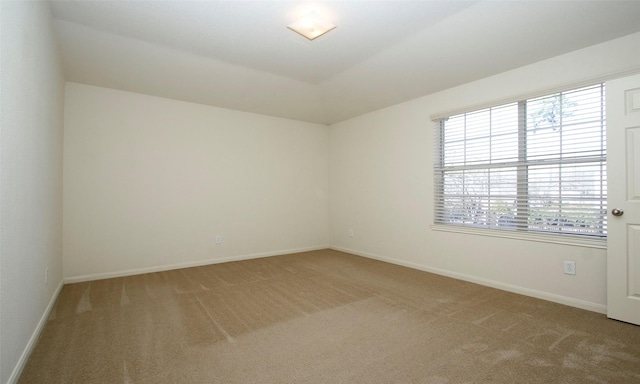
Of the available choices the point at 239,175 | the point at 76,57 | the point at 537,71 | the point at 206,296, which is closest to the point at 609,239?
the point at 537,71

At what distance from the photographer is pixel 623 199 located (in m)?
2.52

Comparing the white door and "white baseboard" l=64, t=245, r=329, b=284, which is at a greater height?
the white door

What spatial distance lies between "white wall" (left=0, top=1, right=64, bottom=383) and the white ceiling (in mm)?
469

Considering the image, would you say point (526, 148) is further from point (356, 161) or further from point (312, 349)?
point (312, 349)

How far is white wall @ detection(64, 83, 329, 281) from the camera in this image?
3.76m

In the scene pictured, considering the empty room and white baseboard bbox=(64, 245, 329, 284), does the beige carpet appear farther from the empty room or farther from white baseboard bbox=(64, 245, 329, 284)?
white baseboard bbox=(64, 245, 329, 284)

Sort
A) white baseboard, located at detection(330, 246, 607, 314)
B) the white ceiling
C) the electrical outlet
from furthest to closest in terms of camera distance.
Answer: the electrical outlet, white baseboard, located at detection(330, 246, 607, 314), the white ceiling

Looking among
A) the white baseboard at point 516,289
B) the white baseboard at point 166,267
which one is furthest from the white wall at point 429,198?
the white baseboard at point 166,267

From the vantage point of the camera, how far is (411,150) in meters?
4.39

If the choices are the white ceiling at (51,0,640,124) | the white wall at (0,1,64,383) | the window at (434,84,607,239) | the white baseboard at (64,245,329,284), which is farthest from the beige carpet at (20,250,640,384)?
the white ceiling at (51,0,640,124)

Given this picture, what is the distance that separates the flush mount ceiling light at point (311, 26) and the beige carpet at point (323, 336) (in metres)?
2.46

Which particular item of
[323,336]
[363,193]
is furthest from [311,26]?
[363,193]

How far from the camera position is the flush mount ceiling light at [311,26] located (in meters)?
2.41

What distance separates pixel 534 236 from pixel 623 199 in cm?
79
